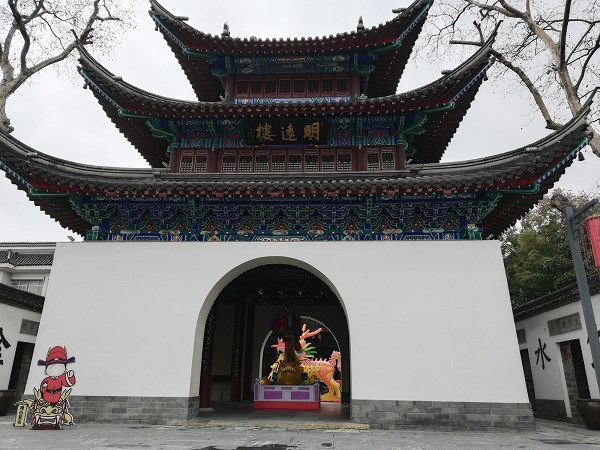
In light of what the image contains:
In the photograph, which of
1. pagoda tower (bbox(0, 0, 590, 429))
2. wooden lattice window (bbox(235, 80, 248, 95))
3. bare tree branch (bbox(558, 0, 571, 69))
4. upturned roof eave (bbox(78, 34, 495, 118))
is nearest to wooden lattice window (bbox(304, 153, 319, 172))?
pagoda tower (bbox(0, 0, 590, 429))

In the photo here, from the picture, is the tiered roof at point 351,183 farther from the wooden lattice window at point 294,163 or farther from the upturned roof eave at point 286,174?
the wooden lattice window at point 294,163

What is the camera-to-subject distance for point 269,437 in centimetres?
677

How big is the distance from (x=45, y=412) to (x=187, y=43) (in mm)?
9053

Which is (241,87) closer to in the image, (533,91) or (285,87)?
(285,87)

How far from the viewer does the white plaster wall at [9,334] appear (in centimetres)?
1031

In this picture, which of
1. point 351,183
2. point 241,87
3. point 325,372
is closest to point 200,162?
point 241,87

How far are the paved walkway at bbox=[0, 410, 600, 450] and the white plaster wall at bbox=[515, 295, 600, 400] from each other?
4.34 feet

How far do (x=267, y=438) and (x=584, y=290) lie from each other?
5.32 meters

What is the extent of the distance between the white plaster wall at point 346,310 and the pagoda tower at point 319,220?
0.03 meters

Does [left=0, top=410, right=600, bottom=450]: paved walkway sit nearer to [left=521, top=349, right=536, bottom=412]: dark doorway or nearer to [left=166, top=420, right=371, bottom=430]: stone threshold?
[left=166, top=420, right=371, bottom=430]: stone threshold

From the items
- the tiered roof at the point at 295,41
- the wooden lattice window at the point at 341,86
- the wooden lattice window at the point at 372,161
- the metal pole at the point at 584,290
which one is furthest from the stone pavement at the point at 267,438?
the tiered roof at the point at 295,41

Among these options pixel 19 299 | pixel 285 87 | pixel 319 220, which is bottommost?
pixel 19 299

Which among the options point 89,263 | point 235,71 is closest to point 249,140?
point 235,71

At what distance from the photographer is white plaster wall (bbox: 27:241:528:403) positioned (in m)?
7.99
